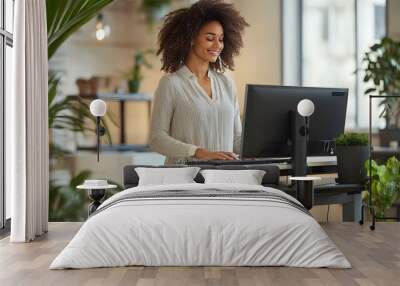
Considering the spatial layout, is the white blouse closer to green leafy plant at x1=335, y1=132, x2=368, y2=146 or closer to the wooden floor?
green leafy plant at x1=335, y1=132, x2=368, y2=146

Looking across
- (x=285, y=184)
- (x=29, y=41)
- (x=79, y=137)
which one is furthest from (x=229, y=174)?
(x=79, y=137)

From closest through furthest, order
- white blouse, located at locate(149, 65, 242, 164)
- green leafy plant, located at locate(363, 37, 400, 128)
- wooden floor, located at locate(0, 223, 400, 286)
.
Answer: wooden floor, located at locate(0, 223, 400, 286)
white blouse, located at locate(149, 65, 242, 164)
green leafy plant, located at locate(363, 37, 400, 128)

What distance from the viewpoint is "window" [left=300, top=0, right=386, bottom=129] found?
807 centimetres

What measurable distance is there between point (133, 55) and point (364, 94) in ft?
8.12

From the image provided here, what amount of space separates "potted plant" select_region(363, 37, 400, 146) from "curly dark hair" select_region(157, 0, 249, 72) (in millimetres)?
1821

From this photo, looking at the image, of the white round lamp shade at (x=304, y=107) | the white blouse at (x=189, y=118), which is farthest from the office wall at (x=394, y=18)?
the white round lamp shade at (x=304, y=107)

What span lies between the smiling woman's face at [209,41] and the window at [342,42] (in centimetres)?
184

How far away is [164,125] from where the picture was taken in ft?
20.6

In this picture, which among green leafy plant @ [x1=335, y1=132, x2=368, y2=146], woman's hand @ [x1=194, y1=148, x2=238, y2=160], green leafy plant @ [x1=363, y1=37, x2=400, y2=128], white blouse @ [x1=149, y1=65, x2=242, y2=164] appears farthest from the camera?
green leafy plant @ [x1=363, y1=37, x2=400, y2=128]

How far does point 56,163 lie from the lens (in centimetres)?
785

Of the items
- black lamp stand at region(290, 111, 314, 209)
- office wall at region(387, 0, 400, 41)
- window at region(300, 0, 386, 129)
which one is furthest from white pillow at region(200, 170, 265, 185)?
office wall at region(387, 0, 400, 41)

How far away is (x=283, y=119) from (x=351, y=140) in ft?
2.41

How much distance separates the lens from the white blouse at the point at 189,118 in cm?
625

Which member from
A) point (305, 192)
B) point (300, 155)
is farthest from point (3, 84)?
point (305, 192)
